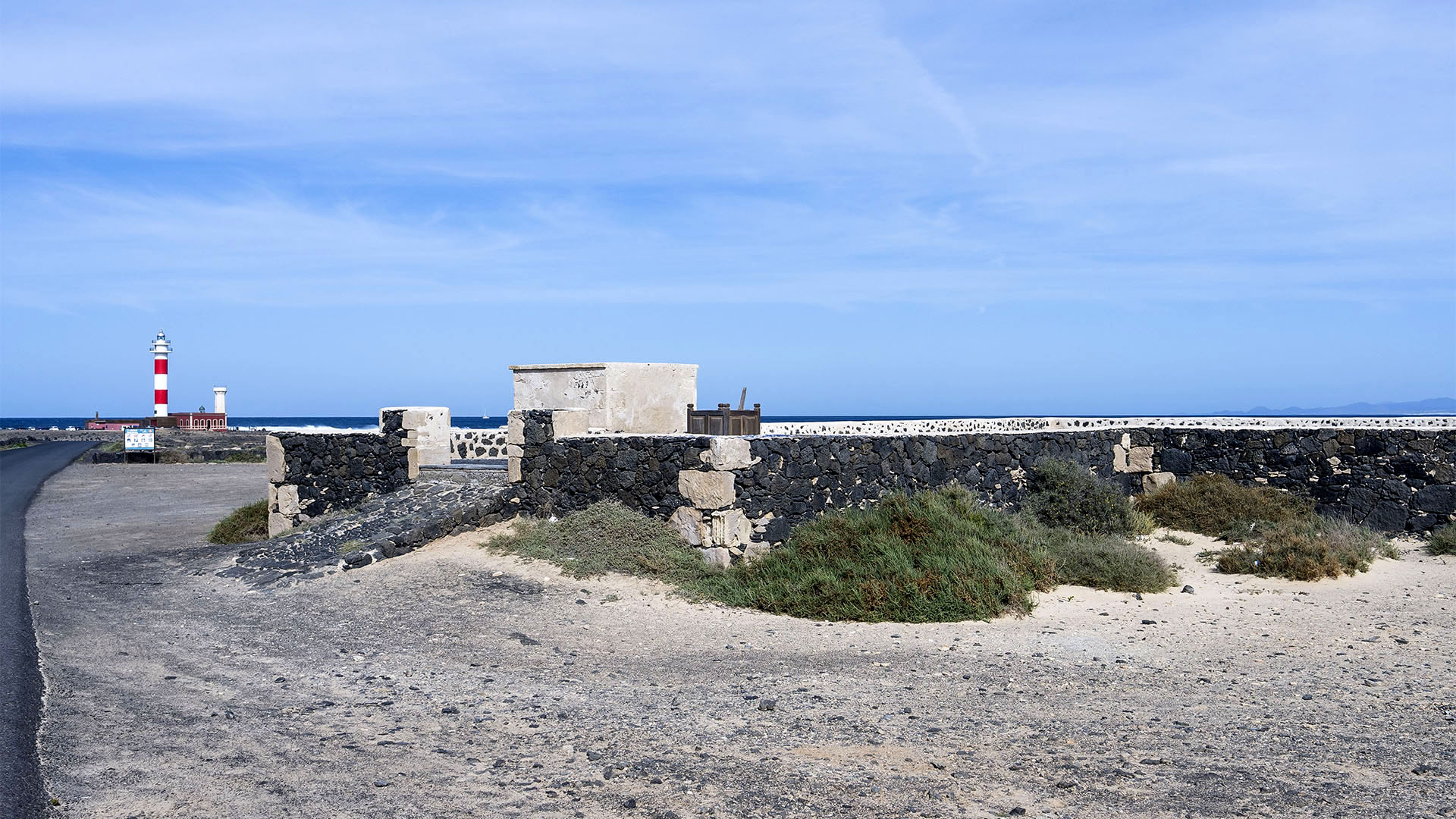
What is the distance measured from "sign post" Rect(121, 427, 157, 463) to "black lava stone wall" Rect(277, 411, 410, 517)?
24795 mm

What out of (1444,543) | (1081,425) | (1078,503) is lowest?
(1444,543)

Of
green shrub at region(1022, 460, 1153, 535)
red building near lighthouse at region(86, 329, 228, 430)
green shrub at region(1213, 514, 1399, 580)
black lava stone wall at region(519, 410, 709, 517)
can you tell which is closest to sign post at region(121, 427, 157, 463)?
red building near lighthouse at region(86, 329, 228, 430)

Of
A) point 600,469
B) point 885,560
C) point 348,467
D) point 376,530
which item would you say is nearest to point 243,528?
point 348,467

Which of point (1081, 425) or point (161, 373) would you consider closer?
point (1081, 425)

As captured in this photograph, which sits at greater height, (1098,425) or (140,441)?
(1098,425)

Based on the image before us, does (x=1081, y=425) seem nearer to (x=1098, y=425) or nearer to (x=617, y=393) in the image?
(x=1098, y=425)

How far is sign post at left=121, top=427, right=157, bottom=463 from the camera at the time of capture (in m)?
37.5

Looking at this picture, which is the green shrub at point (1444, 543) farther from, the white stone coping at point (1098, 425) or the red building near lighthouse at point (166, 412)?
the red building near lighthouse at point (166, 412)

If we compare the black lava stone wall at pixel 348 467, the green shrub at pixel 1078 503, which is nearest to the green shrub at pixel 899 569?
the green shrub at pixel 1078 503

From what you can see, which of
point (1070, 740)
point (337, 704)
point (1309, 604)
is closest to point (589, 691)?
point (337, 704)

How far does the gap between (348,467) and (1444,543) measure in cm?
1599

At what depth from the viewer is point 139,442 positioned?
3778 centimetres

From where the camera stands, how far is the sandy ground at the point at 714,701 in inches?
221

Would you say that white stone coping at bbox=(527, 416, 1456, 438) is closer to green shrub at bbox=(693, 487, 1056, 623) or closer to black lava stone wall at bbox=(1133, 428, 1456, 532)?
black lava stone wall at bbox=(1133, 428, 1456, 532)
